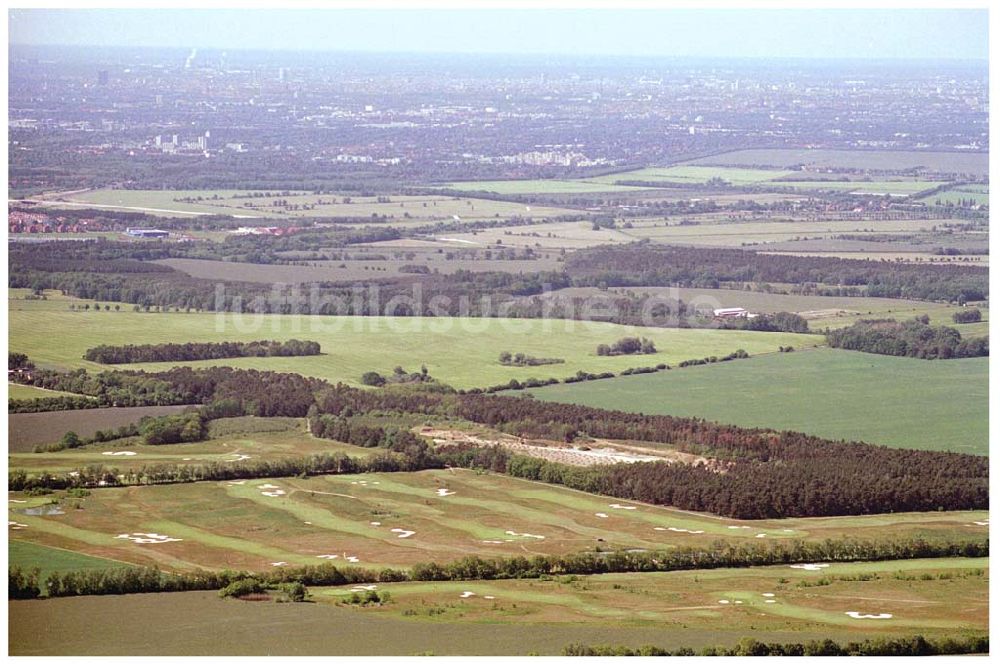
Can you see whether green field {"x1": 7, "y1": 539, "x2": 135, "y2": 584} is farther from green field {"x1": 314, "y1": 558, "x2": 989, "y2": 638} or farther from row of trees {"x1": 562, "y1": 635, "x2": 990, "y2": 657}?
row of trees {"x1": 562, "y1": 635, "x2": 990, "y2": 657}

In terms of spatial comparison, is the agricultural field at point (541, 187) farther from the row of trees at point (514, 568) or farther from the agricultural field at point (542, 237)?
the row of trees at point (514, 568)

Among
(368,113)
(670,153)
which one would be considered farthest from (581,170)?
(368,113)

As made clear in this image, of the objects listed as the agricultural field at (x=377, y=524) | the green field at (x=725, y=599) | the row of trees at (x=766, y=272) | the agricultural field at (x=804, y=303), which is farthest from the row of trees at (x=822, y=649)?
the row of trees at (x=766, y=272)

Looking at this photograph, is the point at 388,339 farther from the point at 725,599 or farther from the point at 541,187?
→ the point at 541,187

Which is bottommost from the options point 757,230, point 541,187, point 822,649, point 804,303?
point 822,649

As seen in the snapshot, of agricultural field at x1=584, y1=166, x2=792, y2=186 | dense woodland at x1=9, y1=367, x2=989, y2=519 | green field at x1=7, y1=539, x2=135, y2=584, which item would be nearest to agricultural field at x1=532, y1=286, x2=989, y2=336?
dense woodland at x1=9, y1=367, x2=989, y2=519

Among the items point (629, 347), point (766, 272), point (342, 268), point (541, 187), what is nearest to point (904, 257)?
point (766, 272)
